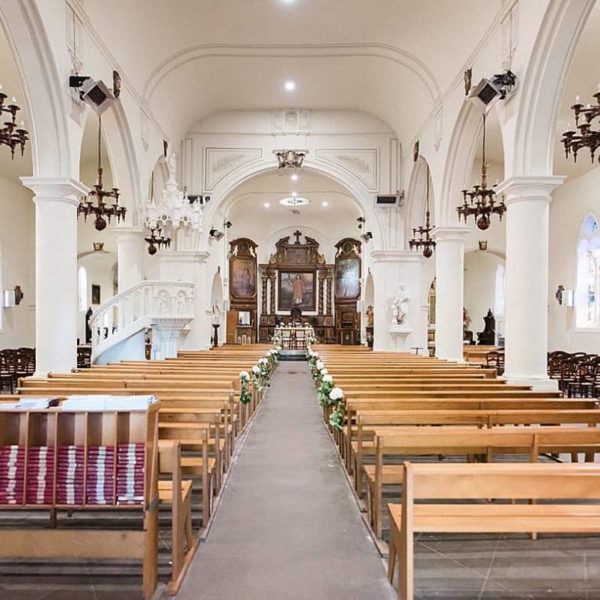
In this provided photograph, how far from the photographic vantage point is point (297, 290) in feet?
81.8

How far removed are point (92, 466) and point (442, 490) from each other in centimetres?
157

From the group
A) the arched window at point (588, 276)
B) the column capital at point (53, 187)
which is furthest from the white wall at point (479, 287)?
the column capital at point (53, 187)

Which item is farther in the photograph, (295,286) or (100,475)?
(295,286)

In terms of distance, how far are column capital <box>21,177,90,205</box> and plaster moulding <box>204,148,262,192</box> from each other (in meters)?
7.55

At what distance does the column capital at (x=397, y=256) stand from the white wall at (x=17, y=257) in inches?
388

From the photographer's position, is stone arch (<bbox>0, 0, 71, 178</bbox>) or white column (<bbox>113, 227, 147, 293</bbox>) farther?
white column (<bbox>113, 227, 147, 293</bbox>)

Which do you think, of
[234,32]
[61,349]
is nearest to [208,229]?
[234,32]

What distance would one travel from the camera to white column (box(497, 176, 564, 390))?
6.71 meters

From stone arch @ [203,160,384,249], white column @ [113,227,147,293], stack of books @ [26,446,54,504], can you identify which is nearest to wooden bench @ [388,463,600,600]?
stack of books @ [26,446,54,504]

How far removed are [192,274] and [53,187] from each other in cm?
733

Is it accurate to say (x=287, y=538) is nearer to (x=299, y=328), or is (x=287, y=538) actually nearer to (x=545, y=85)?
(x=545, y=85)

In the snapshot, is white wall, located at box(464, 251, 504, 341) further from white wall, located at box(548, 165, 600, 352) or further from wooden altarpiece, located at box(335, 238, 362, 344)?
white wall, located at box(548, 165, 600, 352)

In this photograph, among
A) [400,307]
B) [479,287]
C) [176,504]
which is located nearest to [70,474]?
[176,504]

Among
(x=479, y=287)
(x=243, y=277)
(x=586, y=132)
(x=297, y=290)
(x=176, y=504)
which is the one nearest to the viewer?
(x=176, y=504)
